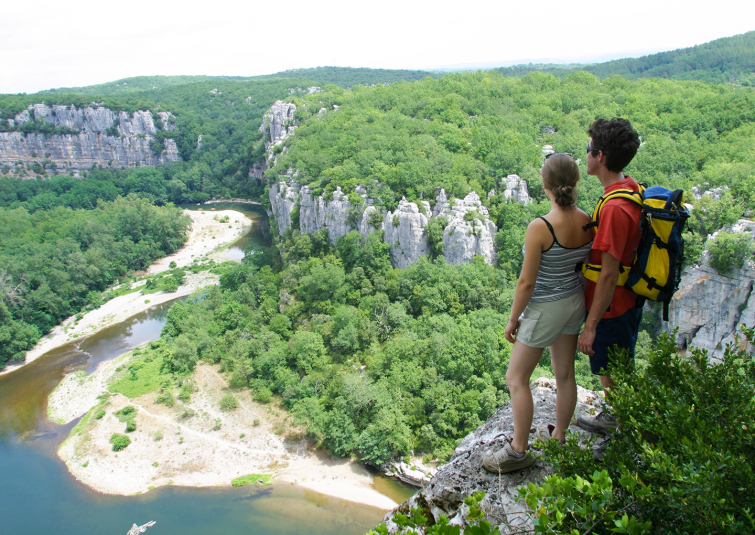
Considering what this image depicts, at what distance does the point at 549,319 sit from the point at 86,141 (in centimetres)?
10785

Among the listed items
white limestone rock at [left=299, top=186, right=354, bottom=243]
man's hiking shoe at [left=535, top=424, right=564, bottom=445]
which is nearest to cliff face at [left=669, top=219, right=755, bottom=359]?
man's hiking shoe at [left=535, top=424, right=564, bottom=445]

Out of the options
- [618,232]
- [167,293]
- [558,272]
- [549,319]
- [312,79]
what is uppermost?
[312,79]

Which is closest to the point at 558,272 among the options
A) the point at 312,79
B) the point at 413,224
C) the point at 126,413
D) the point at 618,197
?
the point at 618,197

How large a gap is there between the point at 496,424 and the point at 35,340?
42.4 meters

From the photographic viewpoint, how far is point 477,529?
2.71 metres

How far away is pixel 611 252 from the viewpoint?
4020 millimetres

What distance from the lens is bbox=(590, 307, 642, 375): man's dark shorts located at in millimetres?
4418

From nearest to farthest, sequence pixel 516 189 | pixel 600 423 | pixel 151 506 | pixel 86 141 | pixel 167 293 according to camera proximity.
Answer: pixel 600 423
pixel 151 506
pixel 516 189
pixel 167 293
pixel 86 141

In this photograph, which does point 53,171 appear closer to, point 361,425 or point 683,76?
point 361,425

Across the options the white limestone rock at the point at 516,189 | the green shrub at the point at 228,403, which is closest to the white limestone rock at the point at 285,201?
the white limestone rock at the point at 516,189

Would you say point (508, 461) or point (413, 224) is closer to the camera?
point (508, 461)

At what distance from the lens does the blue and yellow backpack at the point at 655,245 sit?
4.12 metres

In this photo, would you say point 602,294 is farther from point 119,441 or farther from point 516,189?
point 516,189

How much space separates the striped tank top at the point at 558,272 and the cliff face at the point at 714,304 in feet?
66.6
